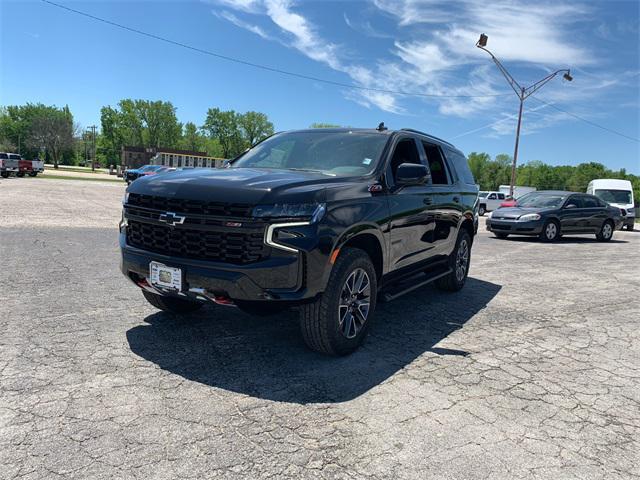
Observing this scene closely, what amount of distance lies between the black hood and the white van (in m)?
25.2

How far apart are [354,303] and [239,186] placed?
133 cm

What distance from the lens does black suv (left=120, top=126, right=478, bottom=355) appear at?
329 centimetres

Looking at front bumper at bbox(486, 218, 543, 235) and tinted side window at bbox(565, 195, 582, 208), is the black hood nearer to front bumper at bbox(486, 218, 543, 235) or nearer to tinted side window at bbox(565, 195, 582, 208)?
front bumper at bbox(486, 218, 543, 235)

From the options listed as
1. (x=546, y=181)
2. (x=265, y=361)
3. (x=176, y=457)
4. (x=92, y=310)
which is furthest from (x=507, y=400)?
(x=546, y=181)

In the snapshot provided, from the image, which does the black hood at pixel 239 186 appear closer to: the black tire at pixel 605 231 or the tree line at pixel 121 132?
the black tire at pixel 605 231

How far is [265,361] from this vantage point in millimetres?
3697

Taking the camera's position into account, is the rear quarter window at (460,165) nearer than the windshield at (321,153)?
No

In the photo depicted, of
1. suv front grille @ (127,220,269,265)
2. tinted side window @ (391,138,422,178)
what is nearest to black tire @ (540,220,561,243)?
tinted side window @ (391,138,422,178)

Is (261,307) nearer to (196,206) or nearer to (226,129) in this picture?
(196,206)

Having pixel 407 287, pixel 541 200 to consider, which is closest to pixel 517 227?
pixel 541 200

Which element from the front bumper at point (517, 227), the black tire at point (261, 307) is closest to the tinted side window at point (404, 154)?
the black tire at point (261, 307)

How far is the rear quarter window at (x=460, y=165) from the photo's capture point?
642 cm

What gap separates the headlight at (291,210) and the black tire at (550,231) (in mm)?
12677

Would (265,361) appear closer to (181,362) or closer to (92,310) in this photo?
(181,362)
